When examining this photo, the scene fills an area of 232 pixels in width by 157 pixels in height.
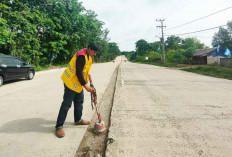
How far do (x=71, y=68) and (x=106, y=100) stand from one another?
2676 mm

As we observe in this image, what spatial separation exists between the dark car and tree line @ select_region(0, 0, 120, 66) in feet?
14.7

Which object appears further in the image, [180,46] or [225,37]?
[180,46]

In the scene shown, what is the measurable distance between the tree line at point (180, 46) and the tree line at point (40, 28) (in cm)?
2252

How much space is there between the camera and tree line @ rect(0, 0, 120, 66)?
48.8 feet

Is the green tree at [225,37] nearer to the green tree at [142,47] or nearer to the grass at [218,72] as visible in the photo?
the grass at [218,72]

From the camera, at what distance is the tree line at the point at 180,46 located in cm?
3991

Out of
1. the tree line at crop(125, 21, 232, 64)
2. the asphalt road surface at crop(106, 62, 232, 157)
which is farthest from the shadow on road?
the tree line at crop(125, 21, 232, 64)

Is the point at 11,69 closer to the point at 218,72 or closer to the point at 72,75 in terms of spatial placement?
the point at 72,75

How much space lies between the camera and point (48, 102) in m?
4.97

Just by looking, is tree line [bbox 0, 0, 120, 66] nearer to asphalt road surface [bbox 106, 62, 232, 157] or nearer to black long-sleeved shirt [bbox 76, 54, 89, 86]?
asphalt road surface [bbox 106, 62, 232, 157]

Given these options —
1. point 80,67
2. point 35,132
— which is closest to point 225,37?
point 80,67

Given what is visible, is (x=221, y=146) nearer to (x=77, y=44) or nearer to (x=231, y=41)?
(x=77, y=44)

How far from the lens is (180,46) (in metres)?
80.3

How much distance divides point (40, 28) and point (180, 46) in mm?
73644
